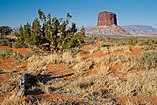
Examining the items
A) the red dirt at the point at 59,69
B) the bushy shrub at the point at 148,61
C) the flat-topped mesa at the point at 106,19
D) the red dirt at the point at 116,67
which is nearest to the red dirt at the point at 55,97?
the red dirt at the point at 59,69

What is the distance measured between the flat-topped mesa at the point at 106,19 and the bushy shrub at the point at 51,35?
179 m

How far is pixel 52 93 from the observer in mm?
7520

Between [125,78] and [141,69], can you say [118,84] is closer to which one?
[125,78]

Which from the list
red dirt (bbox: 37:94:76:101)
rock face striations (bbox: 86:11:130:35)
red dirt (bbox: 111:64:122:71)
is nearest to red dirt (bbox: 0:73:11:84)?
red dirt (bbox: 37:94:76:101)

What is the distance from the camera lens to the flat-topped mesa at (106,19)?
7641 inches

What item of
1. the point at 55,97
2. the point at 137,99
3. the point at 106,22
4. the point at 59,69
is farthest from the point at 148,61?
the point at 106,22

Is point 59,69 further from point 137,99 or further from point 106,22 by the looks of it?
point 106,22

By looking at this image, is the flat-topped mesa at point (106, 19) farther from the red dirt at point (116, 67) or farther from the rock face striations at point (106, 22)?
the red dirt at point (116, 67)

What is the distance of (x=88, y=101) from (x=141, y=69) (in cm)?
528

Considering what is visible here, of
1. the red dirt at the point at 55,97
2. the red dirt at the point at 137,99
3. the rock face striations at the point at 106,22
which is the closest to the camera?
the red dirt at the point at 55,97

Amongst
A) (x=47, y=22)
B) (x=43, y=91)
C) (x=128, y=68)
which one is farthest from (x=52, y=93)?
(x=47, y=22)

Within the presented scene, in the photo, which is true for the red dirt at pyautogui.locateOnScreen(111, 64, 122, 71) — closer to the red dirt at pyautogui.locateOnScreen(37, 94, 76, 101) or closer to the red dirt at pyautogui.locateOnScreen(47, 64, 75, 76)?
the red dirt at pyautogui.locateOnScreen(47, 64, 75, 76)

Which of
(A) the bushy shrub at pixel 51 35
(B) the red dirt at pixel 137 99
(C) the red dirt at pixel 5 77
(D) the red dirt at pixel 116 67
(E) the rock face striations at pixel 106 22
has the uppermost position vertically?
(E) the rock face striations at pixel 106 22

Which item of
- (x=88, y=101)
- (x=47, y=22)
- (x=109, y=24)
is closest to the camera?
(x=88, y=101)
